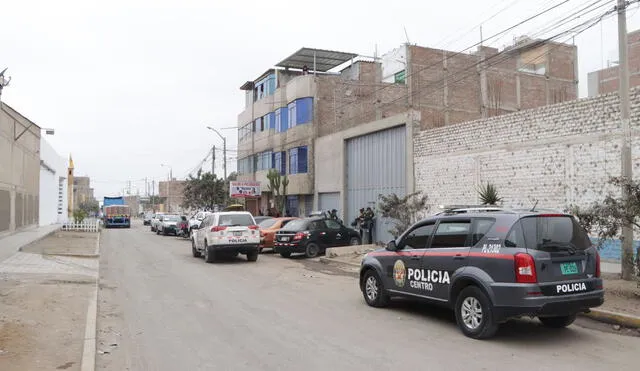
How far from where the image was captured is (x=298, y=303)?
1013 cm

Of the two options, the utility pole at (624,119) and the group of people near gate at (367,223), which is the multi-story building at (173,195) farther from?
the utility pole at (624,119)

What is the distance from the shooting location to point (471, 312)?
24.0 feet

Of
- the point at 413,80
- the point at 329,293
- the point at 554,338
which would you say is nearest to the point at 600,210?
the point at 554,338

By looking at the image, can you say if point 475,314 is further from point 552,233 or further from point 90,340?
point 90,340

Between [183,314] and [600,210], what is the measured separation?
24.8 feet

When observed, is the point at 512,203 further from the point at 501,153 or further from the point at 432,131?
the point at 432,131

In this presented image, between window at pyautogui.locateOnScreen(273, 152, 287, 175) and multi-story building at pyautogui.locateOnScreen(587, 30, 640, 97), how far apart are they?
2466 cm

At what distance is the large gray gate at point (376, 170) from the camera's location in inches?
923

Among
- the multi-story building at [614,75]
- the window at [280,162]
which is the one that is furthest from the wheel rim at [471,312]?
the multi-story building at [614,75]

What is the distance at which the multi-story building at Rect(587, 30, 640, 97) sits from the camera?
137 feet

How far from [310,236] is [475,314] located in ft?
43.0

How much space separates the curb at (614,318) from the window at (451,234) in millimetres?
2687

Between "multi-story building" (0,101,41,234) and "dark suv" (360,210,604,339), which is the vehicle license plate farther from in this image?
"multi-story building" (0,101,41,234)

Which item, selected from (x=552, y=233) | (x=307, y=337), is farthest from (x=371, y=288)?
(x=552, y=233)
